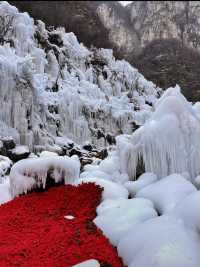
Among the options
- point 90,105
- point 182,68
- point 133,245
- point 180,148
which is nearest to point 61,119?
point 90,105

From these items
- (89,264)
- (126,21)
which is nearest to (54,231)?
(89,264)

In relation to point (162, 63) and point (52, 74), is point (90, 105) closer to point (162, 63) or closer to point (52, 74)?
point (52, 74)

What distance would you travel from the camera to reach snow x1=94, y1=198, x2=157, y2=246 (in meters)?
5.57

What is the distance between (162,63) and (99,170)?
3367cm

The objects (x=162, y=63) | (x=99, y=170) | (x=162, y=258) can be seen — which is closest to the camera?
(x=162, y=258)

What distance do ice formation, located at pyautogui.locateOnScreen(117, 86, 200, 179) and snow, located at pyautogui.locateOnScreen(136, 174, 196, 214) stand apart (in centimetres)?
44

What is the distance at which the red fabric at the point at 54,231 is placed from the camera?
16.0 feet

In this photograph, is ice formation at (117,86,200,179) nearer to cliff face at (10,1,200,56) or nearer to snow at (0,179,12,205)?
snow at (0,179,12,205)

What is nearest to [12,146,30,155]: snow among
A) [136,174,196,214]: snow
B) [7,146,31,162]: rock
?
[7,146,31,162]: rock

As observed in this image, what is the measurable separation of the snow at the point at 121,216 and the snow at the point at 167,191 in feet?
0.65

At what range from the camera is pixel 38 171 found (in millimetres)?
7523

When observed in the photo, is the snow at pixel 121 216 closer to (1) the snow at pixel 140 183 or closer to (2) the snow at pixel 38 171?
(1) the snow at pixel 140 183

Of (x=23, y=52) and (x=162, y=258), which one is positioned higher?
(x=23, y=52)

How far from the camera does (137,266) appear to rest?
4.60m
